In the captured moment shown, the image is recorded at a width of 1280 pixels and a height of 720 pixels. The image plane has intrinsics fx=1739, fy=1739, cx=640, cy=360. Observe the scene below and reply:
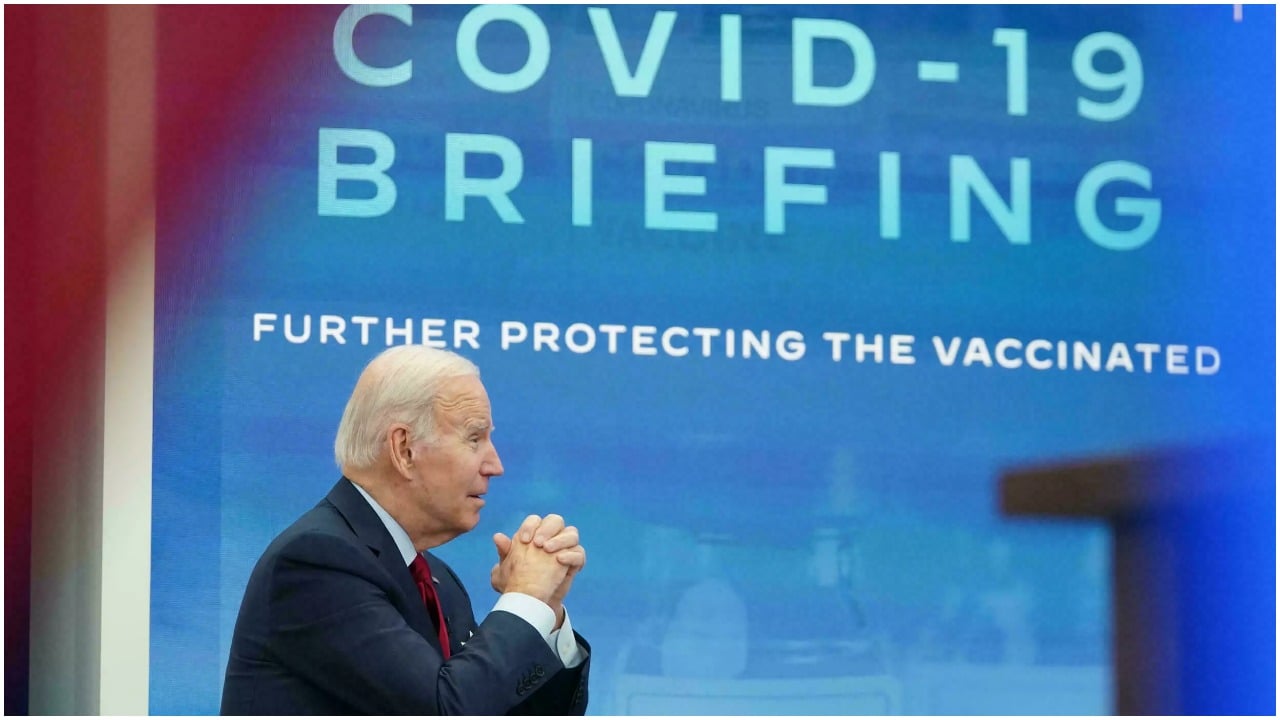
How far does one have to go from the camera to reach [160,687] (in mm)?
3682

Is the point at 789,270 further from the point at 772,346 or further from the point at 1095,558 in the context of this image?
the point at 1095,558

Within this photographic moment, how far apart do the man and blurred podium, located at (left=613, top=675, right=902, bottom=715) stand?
1072 millimetres

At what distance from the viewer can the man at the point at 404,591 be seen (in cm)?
237

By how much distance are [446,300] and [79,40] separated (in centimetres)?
97

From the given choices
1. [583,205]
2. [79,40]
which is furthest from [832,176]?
[79,40]

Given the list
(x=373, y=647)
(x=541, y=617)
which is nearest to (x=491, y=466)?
(x=541, y=617)

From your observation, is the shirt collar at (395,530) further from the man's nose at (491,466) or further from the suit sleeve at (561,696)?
the suit sleeve at (561,696)

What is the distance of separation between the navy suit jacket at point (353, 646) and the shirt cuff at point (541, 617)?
0.02 metres

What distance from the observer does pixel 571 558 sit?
2.57 meters

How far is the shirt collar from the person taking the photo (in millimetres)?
2615

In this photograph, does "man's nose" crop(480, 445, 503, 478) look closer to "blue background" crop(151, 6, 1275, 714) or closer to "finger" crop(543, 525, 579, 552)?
"finger" crop(543, 525, 579, 552)

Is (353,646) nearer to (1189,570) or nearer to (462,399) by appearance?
(462,399)

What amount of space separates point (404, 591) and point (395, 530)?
0.14 meters

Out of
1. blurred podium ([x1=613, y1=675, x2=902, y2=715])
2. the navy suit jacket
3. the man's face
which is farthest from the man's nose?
blurred podium ([x1=613, y1=675, x2=902, y2=715])
